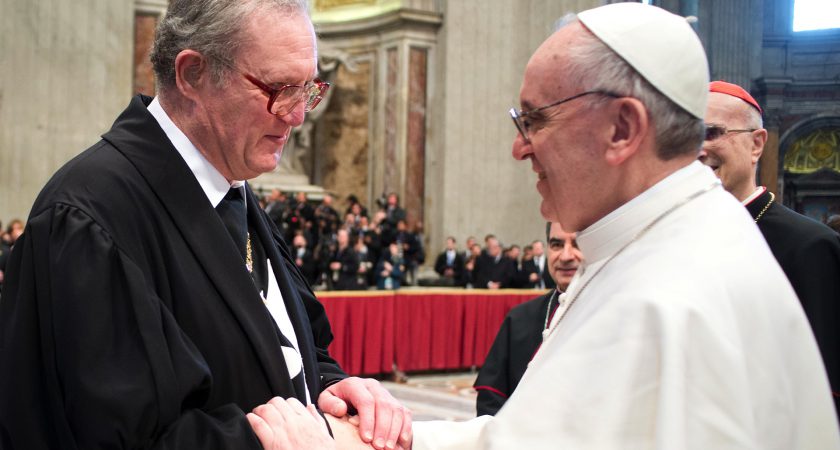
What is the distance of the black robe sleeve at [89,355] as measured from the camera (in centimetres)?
172

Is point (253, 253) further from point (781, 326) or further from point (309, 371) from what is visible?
point (781, 326)

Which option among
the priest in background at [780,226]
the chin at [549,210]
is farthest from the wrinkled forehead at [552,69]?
the priest in background at [780,226]

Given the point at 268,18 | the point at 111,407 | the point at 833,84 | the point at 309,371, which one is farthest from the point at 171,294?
the point at 833,84

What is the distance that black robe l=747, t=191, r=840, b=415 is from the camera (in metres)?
3.17

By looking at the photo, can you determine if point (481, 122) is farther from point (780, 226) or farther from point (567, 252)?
point (780, 226)

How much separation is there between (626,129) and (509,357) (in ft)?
7.97

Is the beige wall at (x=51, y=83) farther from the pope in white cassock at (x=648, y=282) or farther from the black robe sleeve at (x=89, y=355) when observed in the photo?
the pope in white cassock at (x=648, y=282)

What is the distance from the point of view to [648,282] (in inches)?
61.7

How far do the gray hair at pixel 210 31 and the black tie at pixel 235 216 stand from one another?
0.30m

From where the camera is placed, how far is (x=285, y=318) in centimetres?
227

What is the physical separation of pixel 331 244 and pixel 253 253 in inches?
465

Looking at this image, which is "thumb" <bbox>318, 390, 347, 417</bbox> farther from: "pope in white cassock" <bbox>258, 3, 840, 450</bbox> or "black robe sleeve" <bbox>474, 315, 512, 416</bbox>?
"black robe sleeve" <bbox>474, 315, 512, 416</bbox>

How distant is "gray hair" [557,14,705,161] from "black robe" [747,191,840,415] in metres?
1.67

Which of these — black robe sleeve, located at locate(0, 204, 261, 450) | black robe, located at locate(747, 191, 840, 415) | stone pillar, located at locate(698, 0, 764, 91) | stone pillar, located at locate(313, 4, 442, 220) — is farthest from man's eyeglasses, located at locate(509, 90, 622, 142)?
stone pillar, located at locate(698, 0, 764, 91)
